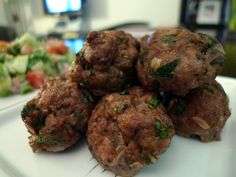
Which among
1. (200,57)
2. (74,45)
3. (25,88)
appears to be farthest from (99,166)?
(74,45)

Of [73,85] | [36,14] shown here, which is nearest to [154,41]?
[73,85]

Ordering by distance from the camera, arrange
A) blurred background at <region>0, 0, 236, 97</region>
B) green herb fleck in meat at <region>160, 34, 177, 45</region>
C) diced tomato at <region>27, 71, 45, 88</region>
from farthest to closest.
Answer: blurred background at <region>0, 0, 236, 97</region>
diced tomato at <region>27, 71, 45, 88</region>
green herb fleck in meat at <region>160, 34, 177, 45</region>

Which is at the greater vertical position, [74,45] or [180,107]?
[180,107]

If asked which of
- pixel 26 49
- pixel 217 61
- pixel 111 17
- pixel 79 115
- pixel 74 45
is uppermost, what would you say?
pixel 217 61

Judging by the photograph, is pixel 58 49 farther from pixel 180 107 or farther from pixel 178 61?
pixel 178 61

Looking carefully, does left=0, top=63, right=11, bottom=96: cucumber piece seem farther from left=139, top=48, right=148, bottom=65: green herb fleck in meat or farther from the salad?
left=139, top=48, right=148, bottom=65: green herb fleck in meat

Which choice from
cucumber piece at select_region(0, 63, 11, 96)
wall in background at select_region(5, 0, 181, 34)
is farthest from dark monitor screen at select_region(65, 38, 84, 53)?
wall in background at select_region(5, 0, 181, 34)
